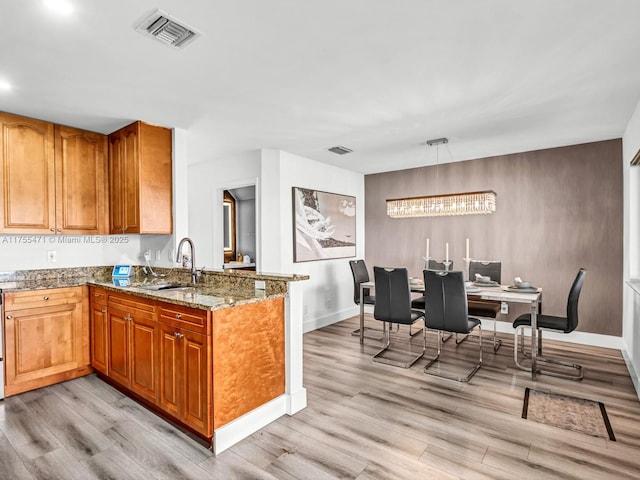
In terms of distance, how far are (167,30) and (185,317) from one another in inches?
66.3

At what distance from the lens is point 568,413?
2.71 meters

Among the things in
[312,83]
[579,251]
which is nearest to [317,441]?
[312,83]

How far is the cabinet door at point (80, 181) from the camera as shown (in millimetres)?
3582

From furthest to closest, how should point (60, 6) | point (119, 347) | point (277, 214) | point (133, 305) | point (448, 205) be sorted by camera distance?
point (277, 214) < point (448, 205) < point (119, 347) < point (133, 305) < point (60, 6)

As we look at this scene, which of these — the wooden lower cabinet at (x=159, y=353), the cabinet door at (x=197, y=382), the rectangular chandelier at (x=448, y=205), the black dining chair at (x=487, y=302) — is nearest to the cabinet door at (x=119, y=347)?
the wooden lower cabinet at (x=159, y=353)

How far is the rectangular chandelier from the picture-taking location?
4.06 meters

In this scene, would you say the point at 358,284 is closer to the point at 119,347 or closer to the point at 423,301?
the point at 423,301

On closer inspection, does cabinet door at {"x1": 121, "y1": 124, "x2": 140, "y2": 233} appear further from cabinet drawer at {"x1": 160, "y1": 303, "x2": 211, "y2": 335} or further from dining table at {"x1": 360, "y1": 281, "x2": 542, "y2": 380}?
dining table at {"x1": 360, "y1": 281, "x2": 542, "y2": 380}

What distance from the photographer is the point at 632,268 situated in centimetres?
362

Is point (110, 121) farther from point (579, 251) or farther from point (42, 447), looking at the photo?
point (579, 251)

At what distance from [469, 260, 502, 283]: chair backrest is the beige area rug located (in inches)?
72.7

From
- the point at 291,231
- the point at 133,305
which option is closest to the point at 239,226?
the point at 291,231

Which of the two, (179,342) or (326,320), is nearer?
(179,342)

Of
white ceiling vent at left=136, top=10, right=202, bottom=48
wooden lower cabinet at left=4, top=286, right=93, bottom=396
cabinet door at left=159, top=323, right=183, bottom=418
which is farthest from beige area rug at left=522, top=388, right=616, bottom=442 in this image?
wooden lower cabinet at left=4, top=286, right=93, bottom=396
